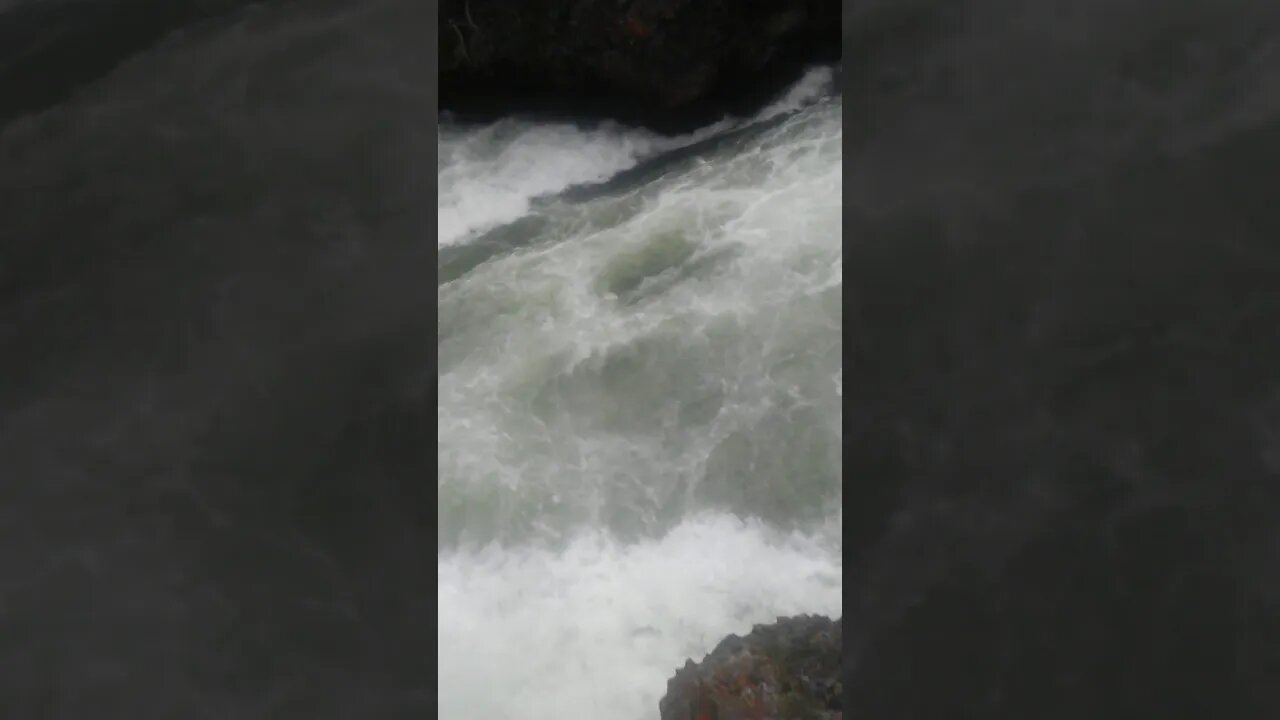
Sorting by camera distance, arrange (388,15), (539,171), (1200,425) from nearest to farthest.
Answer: (1200,425) < (388,15) < (539,171)

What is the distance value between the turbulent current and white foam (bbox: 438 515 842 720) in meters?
0.02

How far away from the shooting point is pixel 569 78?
12.1 meters

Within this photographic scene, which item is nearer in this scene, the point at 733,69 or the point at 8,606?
the point at 8,606

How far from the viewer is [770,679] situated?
11078 mm

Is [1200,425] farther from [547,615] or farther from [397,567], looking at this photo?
[397,567]

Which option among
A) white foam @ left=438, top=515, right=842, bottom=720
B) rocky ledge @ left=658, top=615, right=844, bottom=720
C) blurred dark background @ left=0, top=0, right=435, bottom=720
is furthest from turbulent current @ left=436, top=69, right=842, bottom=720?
blurred dark background @ left=0, top=0, right=435, bottom=720

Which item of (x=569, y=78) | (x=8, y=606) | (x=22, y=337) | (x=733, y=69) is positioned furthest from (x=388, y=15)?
(x=8, y=606)

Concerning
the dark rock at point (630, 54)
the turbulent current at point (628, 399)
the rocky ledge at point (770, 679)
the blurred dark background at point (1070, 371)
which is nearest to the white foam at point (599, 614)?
the turbulent current at point (628, 399)

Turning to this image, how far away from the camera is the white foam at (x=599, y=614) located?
1111cm

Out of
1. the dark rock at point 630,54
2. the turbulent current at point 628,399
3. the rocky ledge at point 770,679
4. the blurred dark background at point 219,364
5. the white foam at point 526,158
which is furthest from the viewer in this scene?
the white foam at point 526,158

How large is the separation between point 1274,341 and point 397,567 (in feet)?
24.4

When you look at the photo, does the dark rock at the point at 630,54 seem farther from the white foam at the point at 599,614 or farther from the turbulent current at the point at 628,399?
the white foam at the point at 599,614

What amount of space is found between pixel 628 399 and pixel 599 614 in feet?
6.27

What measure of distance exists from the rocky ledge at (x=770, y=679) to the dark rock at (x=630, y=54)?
4.76 m
